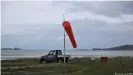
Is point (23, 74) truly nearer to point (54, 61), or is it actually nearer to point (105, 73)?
point (105, 73)

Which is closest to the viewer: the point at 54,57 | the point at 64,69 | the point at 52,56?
the point at 64,69

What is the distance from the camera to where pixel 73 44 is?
114 feet

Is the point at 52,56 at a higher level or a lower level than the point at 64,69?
higher

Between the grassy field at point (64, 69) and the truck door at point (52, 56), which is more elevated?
the truck door at point (52, 56)

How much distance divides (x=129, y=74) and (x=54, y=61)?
1757cm

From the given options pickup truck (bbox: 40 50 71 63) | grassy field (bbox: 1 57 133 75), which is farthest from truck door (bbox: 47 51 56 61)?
grassy field (bbox: 1 57 133 75)

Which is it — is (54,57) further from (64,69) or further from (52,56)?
(64,69)

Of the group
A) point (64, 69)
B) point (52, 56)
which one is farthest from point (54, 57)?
point (64, 69)

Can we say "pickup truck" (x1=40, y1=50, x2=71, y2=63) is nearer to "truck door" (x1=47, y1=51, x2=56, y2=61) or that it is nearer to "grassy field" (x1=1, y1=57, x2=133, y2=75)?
"truck door" (x1=47, y1=51, x2=56, y2=61)

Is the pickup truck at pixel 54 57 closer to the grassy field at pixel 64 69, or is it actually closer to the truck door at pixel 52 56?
the truck door at pixel 52 56

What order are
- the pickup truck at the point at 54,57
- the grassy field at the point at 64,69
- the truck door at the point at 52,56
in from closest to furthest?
1. the grassy field at the point at 64,69
2. the pickup truck at the point at 54,57
3. the truck door at the point at 52,56

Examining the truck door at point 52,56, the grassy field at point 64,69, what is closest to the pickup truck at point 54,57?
the truck door at point 52,56

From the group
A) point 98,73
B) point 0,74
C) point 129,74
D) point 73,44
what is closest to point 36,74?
point 0,74

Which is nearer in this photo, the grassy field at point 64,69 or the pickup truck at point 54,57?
the grassy field at point 64,69
